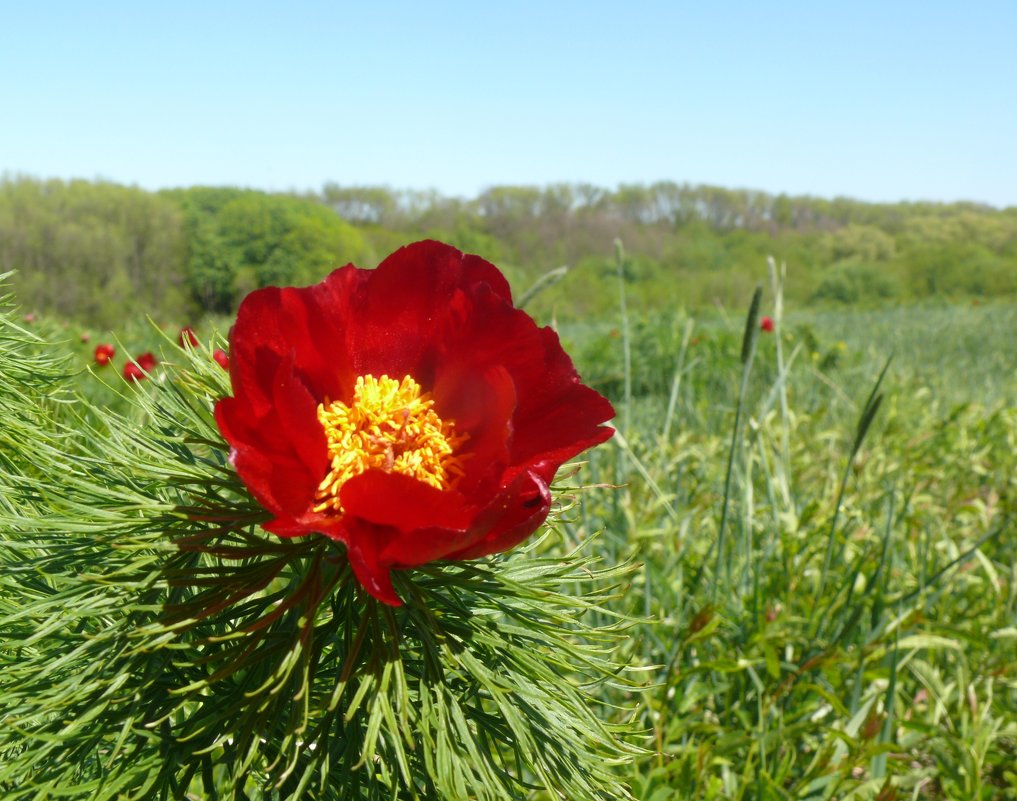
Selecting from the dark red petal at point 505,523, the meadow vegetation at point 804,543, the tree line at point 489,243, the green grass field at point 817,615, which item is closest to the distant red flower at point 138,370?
the meadow vegetation at point 804,543

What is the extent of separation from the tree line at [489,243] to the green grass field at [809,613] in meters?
14.4

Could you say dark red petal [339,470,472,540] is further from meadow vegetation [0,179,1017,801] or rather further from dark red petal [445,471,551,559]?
meadow vegetation [0,179,1017,801]

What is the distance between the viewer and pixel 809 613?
2008 mm

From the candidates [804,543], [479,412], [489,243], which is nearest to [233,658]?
[479,412]

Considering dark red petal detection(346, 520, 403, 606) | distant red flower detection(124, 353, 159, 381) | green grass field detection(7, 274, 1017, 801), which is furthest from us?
green grass field detection(7, 274, 1017, 801)

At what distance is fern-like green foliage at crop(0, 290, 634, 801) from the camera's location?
0.65m

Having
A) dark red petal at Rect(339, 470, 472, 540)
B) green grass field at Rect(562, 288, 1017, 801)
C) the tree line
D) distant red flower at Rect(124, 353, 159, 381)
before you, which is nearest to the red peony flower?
dark red petal at Rect(339, 470, 472, 540)

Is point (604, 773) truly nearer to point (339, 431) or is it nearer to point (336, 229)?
point (339, 431)

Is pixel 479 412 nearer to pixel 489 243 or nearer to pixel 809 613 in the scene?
pixel 809 613

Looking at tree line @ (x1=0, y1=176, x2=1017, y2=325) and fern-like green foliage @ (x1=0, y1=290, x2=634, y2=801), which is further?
tree line @ (x1=0, y1=176, x2=1017, y2=325)

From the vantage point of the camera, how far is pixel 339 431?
710mm

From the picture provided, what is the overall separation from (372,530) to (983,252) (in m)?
43.1

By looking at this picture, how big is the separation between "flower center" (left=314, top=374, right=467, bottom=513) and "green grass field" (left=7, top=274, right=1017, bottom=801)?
0.49ft

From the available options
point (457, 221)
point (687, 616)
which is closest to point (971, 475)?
point (687, 616)
